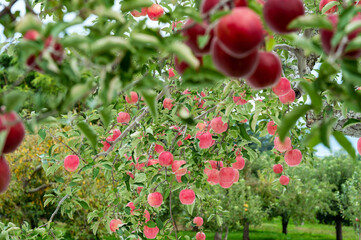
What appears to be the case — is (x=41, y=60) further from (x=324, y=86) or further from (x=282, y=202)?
(x=282, y=202)

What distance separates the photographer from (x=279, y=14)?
72cm

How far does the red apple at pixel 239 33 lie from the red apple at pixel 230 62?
0.02 metres

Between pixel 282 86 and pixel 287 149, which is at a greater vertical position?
pixel 282 86

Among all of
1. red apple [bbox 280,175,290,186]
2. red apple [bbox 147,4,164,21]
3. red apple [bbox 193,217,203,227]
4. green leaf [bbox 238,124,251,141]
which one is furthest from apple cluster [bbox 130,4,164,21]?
red apple [bbox 193,217,203,227]

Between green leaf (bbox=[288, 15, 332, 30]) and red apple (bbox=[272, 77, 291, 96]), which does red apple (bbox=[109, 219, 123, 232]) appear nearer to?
red apple (bbox=[272, 77, 291, 96])

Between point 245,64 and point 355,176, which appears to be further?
point 355,176

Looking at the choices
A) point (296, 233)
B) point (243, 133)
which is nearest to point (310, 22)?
point (243, 133)

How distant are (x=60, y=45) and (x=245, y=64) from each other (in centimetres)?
38

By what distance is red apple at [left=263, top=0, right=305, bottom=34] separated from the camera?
0.71 metres

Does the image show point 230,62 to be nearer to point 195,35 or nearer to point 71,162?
point 195,35

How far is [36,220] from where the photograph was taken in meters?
8.77

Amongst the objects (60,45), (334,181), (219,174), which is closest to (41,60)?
(60,45)

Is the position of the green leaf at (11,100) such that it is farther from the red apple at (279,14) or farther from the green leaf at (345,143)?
the green leaf at (345,143)

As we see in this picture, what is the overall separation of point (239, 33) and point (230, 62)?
0.07 meters
